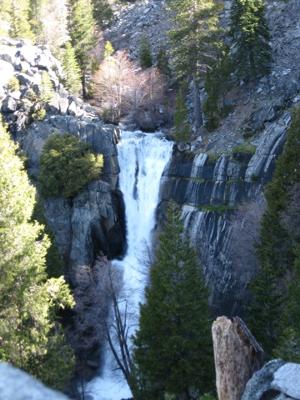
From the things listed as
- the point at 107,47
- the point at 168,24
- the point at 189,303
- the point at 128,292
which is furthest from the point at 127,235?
the point at 168,24

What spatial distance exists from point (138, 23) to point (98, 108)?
70.7 ft

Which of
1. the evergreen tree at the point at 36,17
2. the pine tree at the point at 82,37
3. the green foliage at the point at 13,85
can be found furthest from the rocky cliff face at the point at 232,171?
the evergreen tree at the point at 36,17

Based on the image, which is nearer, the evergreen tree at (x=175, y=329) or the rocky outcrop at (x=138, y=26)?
the evergreen tree at (x=175, y=329)

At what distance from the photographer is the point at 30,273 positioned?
1361 cm

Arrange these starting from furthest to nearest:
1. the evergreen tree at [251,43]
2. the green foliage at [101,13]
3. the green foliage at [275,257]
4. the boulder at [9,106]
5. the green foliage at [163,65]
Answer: the green foliage at [101,13], the green foliage at [163,65], the boulder at [9,106], the evergreen tree at [251,43], the green foliage at [275,257]

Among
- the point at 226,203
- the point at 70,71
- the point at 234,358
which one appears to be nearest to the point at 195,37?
the point at 70,71

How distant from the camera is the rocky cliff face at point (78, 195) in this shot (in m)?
26.9

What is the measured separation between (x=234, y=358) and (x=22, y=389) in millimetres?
7891

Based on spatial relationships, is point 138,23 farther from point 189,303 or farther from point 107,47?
point 189,303

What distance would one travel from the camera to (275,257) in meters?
21.0

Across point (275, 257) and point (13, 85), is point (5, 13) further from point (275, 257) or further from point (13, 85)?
point (275, 257)

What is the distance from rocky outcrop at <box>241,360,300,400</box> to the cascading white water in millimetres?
21862

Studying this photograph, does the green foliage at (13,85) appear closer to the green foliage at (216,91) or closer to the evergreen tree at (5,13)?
the evergreen tree at (5,13)

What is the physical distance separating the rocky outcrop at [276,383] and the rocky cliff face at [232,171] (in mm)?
17333
